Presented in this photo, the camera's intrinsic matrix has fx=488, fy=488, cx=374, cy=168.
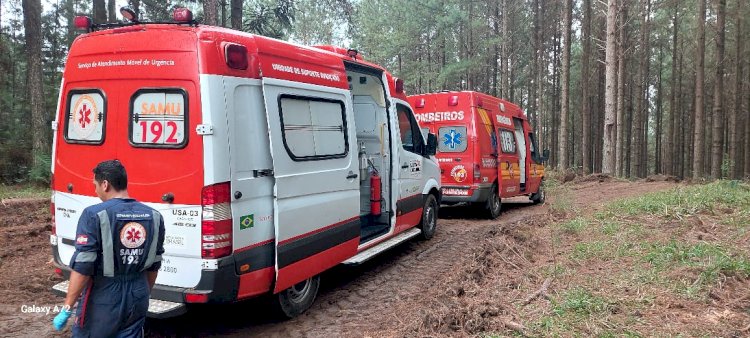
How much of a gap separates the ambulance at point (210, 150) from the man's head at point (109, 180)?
0.95 metres

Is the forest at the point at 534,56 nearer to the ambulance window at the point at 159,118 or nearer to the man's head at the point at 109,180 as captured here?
the ambulance window at the point at 159,118

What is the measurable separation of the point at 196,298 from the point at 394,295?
2383 mm

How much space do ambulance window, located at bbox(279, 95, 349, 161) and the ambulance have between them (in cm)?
2

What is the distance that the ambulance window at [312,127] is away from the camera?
4.50m

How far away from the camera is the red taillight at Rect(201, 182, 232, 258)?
3689 mm

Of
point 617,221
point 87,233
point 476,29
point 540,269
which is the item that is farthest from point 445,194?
point 476,29

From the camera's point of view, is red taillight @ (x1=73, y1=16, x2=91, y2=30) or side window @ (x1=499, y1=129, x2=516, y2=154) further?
side window @ (x1=499, y1=129, x2=516, y2=154)

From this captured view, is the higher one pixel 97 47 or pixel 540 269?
pixel 97 47

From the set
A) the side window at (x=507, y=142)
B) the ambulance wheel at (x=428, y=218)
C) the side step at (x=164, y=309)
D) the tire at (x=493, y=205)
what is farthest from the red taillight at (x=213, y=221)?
the side window at (x=507, y=142)

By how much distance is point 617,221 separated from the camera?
23.2 ft

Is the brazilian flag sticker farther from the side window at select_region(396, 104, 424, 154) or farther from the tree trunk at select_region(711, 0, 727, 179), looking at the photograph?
the tree trunk at select_region(711, 0, 727, 179)

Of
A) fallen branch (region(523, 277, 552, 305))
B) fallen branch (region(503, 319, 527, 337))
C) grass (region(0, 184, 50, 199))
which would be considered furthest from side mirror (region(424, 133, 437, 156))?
grass (region(0, 184, 50, 199))

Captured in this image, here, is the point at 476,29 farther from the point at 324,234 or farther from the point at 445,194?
the point at 324,234

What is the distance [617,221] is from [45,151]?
1469cm
